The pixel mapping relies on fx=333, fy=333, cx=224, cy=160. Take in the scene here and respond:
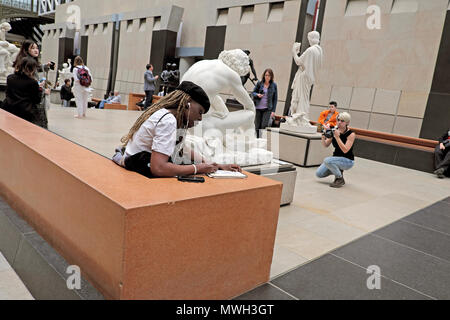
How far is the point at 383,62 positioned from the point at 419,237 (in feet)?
23.6

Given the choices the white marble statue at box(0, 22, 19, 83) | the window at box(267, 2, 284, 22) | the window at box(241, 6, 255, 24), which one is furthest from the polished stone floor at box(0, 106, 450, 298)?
the window at box(241, 6, 255, 24)

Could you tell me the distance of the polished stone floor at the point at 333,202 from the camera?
3072mm

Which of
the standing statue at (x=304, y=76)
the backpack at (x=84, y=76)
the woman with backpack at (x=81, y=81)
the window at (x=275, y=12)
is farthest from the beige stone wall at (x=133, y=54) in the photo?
the standing statue at (x=304, y=76)

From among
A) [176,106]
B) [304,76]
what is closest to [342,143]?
[304,76]

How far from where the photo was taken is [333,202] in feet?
14.8

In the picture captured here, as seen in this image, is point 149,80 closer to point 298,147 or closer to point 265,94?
point 265,94

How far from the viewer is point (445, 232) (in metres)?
3.82

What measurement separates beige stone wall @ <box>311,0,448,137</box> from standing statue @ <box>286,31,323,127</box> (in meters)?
3.41

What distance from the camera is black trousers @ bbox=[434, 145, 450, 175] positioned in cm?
698

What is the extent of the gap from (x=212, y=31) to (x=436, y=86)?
29.7ft

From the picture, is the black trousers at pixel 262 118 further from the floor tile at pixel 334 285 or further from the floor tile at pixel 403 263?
the floor tile at pixel 334 285

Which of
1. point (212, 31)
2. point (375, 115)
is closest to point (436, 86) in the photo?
point (375, 115)

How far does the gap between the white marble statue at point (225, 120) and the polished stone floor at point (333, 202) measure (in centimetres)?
88

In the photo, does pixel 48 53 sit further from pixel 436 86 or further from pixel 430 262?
pixel 430 262
